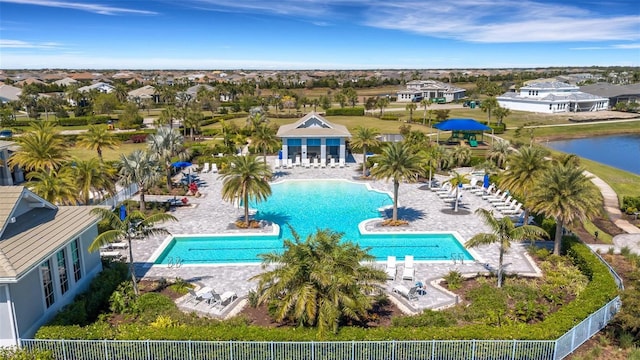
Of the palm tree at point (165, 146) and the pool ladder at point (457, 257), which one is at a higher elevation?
the palm tree at point (165, 146)

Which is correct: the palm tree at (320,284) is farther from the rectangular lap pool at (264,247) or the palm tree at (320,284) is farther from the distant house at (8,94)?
the distant house at (8,94)

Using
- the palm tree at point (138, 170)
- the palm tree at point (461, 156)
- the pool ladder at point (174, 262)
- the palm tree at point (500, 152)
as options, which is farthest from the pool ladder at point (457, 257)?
the palm tree at point (461, 156)

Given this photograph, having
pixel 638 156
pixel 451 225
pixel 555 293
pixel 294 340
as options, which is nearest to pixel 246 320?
pixel 294 340

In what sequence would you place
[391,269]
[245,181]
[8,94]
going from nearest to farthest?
[391,269]
[245,181]
[8,94]

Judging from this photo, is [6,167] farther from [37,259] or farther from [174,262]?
[37,259]

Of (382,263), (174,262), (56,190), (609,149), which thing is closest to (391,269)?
(382,263)

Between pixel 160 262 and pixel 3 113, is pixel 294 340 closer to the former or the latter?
pixel 160 262
